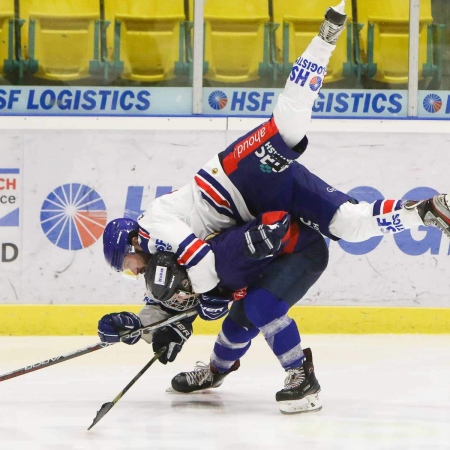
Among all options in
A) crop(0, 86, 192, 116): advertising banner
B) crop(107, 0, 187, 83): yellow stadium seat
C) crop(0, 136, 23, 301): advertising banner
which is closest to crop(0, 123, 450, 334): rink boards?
crop(0, 136, 23, 301): advertising banner

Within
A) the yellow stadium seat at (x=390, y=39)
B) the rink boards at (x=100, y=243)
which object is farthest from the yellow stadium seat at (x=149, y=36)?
the yellow stadium seat at (x=390, y=39)

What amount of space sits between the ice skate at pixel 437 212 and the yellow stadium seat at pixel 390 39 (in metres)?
2.38

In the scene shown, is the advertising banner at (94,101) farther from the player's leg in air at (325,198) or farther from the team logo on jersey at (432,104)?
the player's leg in air at (325,198)

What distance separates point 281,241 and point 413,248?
2.17 meters

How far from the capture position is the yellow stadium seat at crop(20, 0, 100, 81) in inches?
228

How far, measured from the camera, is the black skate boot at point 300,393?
3.58 metres

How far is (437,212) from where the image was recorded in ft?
11.5

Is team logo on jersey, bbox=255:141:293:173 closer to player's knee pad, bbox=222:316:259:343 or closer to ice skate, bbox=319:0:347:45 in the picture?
ice skate, bbox=319:0:347:45

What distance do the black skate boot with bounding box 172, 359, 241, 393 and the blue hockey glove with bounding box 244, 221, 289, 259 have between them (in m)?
0.73

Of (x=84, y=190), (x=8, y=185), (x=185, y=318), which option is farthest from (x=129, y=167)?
(x=185, y=318)

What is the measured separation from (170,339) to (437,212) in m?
1.02

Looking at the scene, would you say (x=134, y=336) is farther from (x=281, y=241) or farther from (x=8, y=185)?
(x=8, y=185)

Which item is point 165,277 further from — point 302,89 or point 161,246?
point 302,89

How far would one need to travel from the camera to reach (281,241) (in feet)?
11.5
